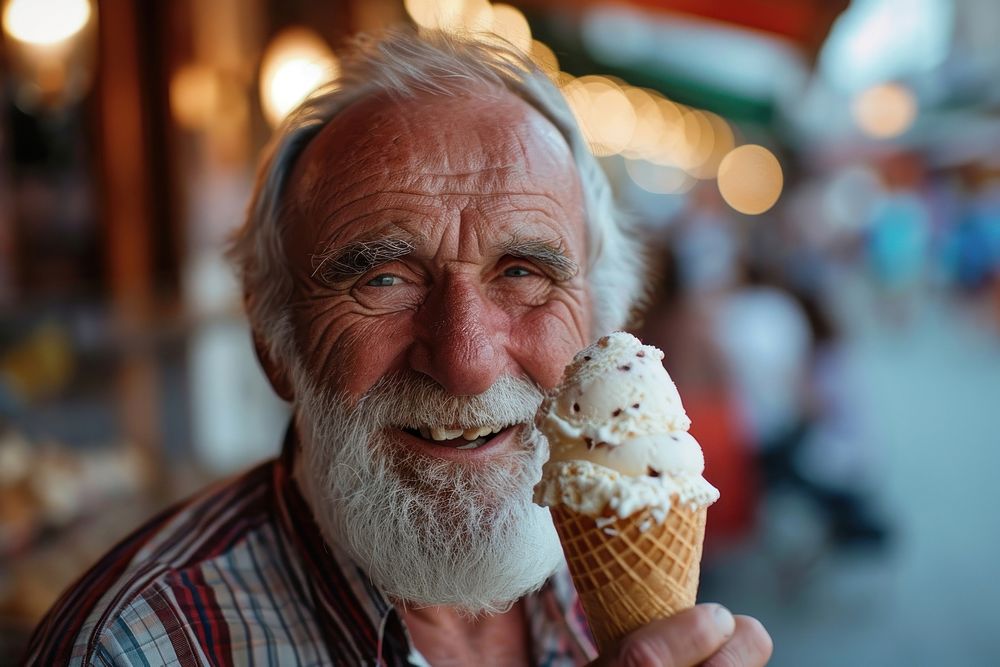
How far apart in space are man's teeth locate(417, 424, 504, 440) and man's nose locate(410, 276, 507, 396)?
0.28ft

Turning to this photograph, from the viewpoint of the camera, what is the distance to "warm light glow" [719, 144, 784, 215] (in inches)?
1063

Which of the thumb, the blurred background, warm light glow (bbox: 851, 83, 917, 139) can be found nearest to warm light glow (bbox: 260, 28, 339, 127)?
the blurred background

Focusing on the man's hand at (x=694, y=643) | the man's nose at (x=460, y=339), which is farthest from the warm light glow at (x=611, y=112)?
the man's hand at (x=694, y=643)

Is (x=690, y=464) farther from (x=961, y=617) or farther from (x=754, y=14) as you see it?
(x=754, y=14)

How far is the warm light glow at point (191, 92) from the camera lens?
873 centimetres

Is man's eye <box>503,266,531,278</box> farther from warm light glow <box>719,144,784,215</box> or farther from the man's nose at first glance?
warm light glow <box>719,144,784,215</box>

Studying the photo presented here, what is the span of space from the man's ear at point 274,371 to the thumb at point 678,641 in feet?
3.06

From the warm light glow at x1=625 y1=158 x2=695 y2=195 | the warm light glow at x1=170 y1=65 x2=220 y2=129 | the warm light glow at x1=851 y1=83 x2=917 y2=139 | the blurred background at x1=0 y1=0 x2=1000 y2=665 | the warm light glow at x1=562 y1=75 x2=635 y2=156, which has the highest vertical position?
the warm light glow at x1=851 y1=83 x2=917 y2=139

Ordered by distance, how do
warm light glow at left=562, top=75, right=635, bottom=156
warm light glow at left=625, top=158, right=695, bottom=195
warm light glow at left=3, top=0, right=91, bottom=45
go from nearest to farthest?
warm light glow at left=3, top=0, right=91, bottom=45
warm light glow at left=562, top=75, right=635, bottom=156
warm light glow at left=625, top=158, right=695, bottom=195

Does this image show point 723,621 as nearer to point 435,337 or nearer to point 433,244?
point 435,337

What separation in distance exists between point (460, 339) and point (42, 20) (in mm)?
4329

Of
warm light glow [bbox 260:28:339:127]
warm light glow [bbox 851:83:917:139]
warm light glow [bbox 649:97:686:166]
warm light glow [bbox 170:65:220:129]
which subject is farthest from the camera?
warm light glow [bbox 851:83:917:139]

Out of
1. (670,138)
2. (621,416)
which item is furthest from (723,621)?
(670,138)

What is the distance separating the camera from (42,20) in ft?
15.0
